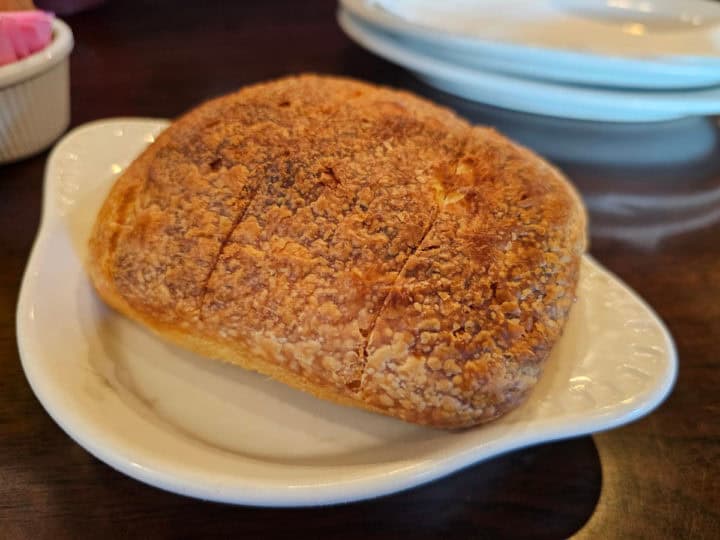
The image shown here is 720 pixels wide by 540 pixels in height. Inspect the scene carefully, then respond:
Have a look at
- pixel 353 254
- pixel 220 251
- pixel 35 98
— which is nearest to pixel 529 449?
pixel 353 254

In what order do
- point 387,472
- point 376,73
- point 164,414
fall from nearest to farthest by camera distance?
point 387,472, point 164,414, point 376,73

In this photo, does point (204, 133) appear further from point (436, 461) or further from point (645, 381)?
point (645, 381)

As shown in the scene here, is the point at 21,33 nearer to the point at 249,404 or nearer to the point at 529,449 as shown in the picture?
the point at 249,404

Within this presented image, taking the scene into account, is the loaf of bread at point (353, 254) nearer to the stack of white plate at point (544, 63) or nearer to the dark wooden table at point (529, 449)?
the dark wooden table at point (529, 449)

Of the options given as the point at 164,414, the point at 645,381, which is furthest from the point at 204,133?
the point at 645,381

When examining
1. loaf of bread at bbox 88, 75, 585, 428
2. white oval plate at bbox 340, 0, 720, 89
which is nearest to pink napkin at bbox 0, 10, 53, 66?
loaf of bread at bbox 88, 75, 585, 428

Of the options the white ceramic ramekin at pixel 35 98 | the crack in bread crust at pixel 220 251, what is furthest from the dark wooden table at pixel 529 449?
the crack in bread crust at pixel 220 251
